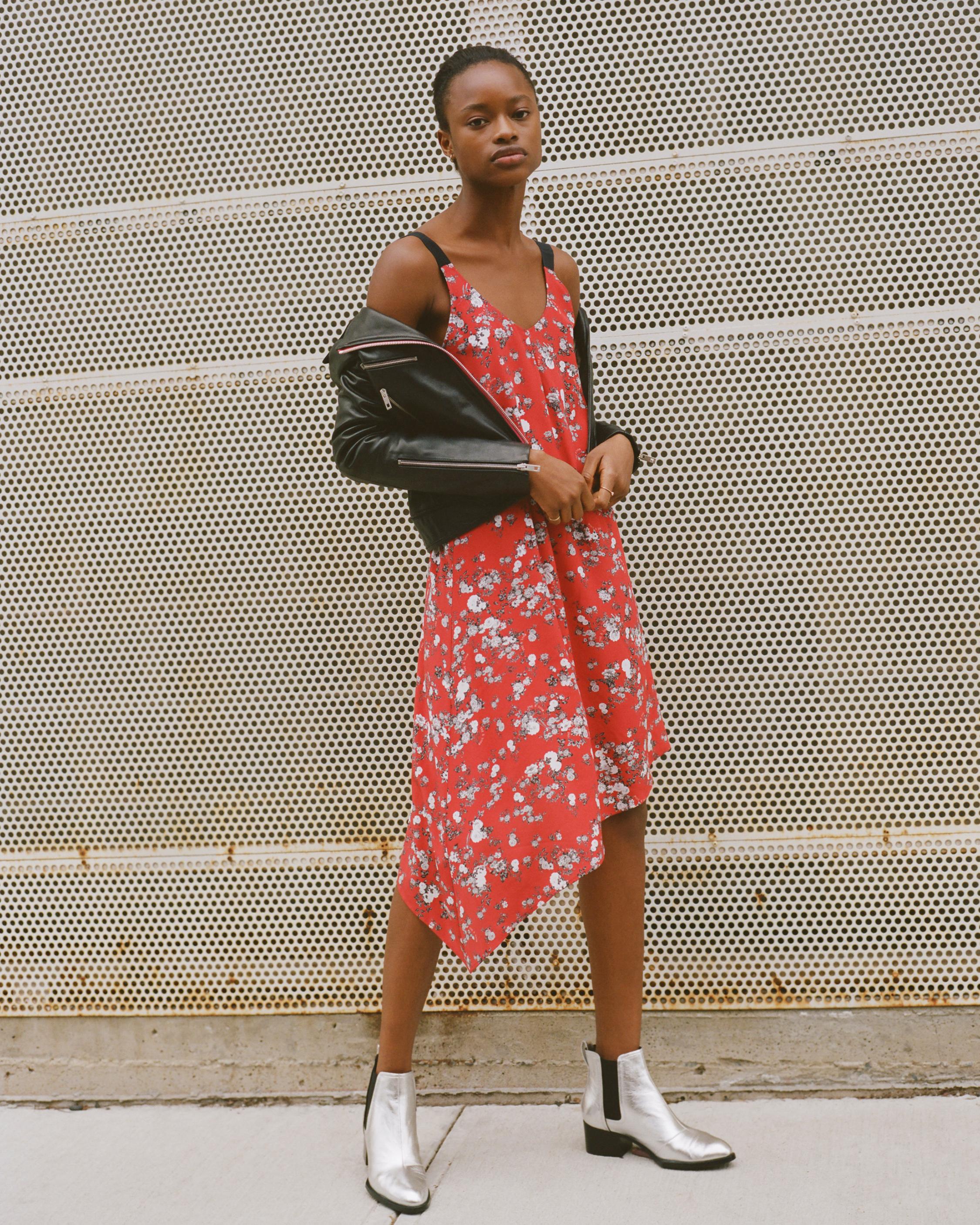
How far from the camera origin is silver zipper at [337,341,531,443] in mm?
1854

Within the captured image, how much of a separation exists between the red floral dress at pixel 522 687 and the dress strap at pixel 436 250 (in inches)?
0.5

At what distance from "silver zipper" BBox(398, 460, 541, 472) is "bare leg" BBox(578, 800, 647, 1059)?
0.71 metres

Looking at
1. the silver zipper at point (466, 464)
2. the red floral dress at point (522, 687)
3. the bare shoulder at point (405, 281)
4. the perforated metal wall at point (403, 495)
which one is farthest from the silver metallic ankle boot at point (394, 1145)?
the bare shoulder at point (405, 281)

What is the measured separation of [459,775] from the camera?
1936 millimetres

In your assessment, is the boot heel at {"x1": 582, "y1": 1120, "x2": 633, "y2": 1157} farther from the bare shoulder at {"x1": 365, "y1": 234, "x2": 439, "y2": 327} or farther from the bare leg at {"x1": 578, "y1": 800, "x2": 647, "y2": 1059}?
the bare shoulder at {"x1": 365, "y1": 234, "x2": 439, "y2": 327}

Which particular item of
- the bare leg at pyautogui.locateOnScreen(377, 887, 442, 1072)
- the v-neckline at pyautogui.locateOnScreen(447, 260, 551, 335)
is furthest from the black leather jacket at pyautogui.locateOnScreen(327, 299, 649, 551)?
the bare leg at pyautogui.locateOnScreen(377, 887, 442, 1072)

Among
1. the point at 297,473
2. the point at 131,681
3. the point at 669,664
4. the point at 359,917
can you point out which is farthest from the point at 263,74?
the point at 359,917

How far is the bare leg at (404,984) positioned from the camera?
2102 mm

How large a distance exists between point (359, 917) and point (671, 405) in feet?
4.74

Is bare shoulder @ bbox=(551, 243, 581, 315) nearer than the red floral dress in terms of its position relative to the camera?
No

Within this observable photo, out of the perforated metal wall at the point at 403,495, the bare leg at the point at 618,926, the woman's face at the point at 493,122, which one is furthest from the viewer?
the perforated metal wall at the point at 403,495

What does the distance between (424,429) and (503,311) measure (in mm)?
265

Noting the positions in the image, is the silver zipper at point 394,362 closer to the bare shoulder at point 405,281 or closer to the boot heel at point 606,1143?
the bare shoulder at point 405,281

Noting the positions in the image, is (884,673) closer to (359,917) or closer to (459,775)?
(459,775)
